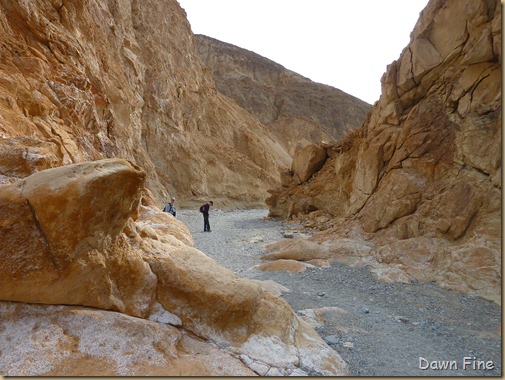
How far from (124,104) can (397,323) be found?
72.2 feet

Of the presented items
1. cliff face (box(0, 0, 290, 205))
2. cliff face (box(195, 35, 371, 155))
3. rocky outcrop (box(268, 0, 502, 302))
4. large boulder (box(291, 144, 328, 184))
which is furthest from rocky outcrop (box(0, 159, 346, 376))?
cliff face (box(195, 35, 371, 155))

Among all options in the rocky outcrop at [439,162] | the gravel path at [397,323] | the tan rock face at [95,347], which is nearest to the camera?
the tan rock face at [95,347]

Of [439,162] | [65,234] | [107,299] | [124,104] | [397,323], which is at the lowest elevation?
[397,323]

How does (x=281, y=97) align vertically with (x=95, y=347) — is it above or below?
above

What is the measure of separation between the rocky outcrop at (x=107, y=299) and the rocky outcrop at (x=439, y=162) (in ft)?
16.8

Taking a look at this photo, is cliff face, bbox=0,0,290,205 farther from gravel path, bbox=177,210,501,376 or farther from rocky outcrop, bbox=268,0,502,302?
rocky outcrop, bbox=268,0,502,302

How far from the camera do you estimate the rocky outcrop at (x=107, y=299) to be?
3172mm

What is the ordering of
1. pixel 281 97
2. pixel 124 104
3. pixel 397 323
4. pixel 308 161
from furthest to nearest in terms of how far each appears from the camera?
pixel 281 97
pixel 124 104
pixel 308 161
pixel 397 323

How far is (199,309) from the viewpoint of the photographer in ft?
13.1

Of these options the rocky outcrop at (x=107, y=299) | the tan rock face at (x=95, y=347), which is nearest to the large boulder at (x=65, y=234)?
the rocky outcrop at (x=107, y=299)

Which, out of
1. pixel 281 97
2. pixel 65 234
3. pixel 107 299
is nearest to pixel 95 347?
pixel 107 299

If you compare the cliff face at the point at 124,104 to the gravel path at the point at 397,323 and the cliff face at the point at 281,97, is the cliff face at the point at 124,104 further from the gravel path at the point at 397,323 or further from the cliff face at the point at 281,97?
the cliff face at the point at 281,97

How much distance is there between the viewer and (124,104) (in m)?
22.5

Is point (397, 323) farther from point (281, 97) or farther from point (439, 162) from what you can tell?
point (281, 97)
